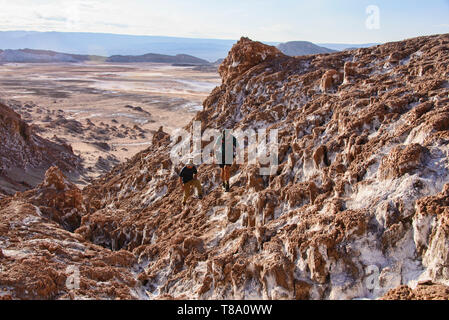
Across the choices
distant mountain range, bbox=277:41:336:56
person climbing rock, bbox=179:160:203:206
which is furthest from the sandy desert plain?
distant mountain range, bbox=277:41:336:56

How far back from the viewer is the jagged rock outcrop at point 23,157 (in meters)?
13.8

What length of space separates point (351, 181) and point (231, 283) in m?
1.95

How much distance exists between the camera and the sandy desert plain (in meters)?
22.2

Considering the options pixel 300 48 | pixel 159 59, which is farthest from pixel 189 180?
pixel 159 59

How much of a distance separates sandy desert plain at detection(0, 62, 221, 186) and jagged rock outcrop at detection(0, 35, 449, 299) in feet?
34.4

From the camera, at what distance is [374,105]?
18.6 ft

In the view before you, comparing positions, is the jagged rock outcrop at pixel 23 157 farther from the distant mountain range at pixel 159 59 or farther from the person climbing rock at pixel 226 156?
the distant mountain range at pixel 159 59

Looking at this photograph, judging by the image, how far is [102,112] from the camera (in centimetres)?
3350

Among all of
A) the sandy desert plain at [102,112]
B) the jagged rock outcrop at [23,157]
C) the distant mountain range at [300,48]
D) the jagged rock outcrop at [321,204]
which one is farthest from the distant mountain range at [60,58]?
the jagged rock outcrop at [321,204]

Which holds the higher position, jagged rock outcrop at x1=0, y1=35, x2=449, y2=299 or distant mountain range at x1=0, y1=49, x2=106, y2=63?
distant mountain range at x1=0, y1=49, x2=106, y2=63

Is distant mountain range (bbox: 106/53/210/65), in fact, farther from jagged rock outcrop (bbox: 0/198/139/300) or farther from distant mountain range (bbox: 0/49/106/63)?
jagged rock outcrop (bbox: 0/198/139/300)

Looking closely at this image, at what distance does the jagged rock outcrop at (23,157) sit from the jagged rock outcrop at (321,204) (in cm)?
677

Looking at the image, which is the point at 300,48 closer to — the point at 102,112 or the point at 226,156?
the point at 102,112
